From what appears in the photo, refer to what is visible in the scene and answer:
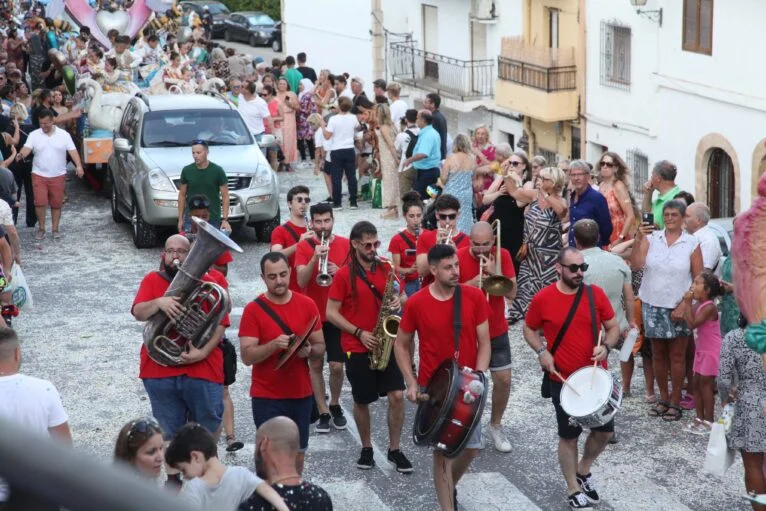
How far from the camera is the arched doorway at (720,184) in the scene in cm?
2325

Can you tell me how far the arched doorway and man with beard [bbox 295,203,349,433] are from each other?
619 inches

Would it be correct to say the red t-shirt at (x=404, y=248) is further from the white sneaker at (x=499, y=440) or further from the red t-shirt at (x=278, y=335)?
the red t-shirt at (x=278, y=335)

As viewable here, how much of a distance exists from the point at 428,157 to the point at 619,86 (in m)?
12.8

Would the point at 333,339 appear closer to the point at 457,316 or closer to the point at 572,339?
the point at 457,316

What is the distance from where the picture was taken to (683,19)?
80.6ft

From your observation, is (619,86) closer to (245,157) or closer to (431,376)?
(245,157)

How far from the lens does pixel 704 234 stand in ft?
30.7

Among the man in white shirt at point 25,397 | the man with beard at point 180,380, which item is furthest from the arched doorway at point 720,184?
the man in white shirt at point 25,397

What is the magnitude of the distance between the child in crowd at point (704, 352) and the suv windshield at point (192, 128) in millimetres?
8666

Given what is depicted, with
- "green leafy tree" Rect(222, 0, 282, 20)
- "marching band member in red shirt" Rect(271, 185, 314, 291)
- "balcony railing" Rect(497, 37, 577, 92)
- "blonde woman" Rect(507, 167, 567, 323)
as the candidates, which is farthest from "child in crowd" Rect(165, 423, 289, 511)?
"green leafy tree" Rect(222, 0, 282, 20)

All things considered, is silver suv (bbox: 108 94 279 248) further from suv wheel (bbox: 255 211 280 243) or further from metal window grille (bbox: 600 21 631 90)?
metal window grille (bbox: 600 21 631 90)

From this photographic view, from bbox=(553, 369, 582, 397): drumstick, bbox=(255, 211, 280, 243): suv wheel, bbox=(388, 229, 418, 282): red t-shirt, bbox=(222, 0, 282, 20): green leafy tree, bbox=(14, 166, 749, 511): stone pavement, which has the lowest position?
bbox=(14, 166, 749, 511): stone pavement

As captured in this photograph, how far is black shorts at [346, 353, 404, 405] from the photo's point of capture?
26.6 ft

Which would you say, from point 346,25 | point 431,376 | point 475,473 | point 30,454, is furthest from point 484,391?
point 346,25
